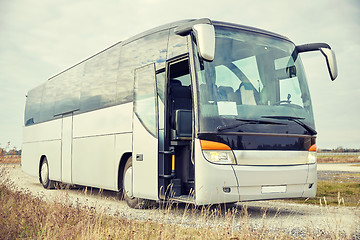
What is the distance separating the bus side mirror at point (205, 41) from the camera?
7.28 m

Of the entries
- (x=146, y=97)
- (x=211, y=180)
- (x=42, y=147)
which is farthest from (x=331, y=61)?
(x=42, y=147)

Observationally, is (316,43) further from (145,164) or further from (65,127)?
(65,127)

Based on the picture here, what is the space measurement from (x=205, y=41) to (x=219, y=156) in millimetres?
1961

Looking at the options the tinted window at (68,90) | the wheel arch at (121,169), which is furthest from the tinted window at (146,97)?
the tinted window at (68,90)

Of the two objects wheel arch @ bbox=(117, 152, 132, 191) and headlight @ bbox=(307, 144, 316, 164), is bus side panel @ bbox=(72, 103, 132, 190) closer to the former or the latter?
wheel arch @ bbox=(117, 152, 132, 191)

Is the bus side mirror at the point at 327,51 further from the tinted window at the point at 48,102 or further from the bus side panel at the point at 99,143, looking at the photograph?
the tinted window at the point at 48,102

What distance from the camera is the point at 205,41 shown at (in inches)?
290

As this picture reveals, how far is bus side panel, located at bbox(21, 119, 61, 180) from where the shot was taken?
15.6 m

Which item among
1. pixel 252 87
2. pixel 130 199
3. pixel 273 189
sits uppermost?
pixel 252 87

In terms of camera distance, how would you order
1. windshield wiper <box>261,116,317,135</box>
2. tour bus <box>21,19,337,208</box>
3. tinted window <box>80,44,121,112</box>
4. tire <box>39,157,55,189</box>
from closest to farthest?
tour bus <box>21,19,337,208</box> → windshield wiper <box>261,116,317,135</box> → tinted window <box>80,44,121,112</box> → tire <box>39,157,55,189</box>

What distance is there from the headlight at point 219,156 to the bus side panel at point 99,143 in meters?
3.05

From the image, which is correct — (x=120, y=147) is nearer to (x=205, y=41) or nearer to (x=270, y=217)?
(x=270, y=217)

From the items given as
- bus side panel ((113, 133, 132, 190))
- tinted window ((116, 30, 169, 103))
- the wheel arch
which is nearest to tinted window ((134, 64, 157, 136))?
tinted window ((116, 30, 169, 103))

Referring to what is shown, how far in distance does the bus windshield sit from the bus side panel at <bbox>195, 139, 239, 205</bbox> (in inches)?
22.8
